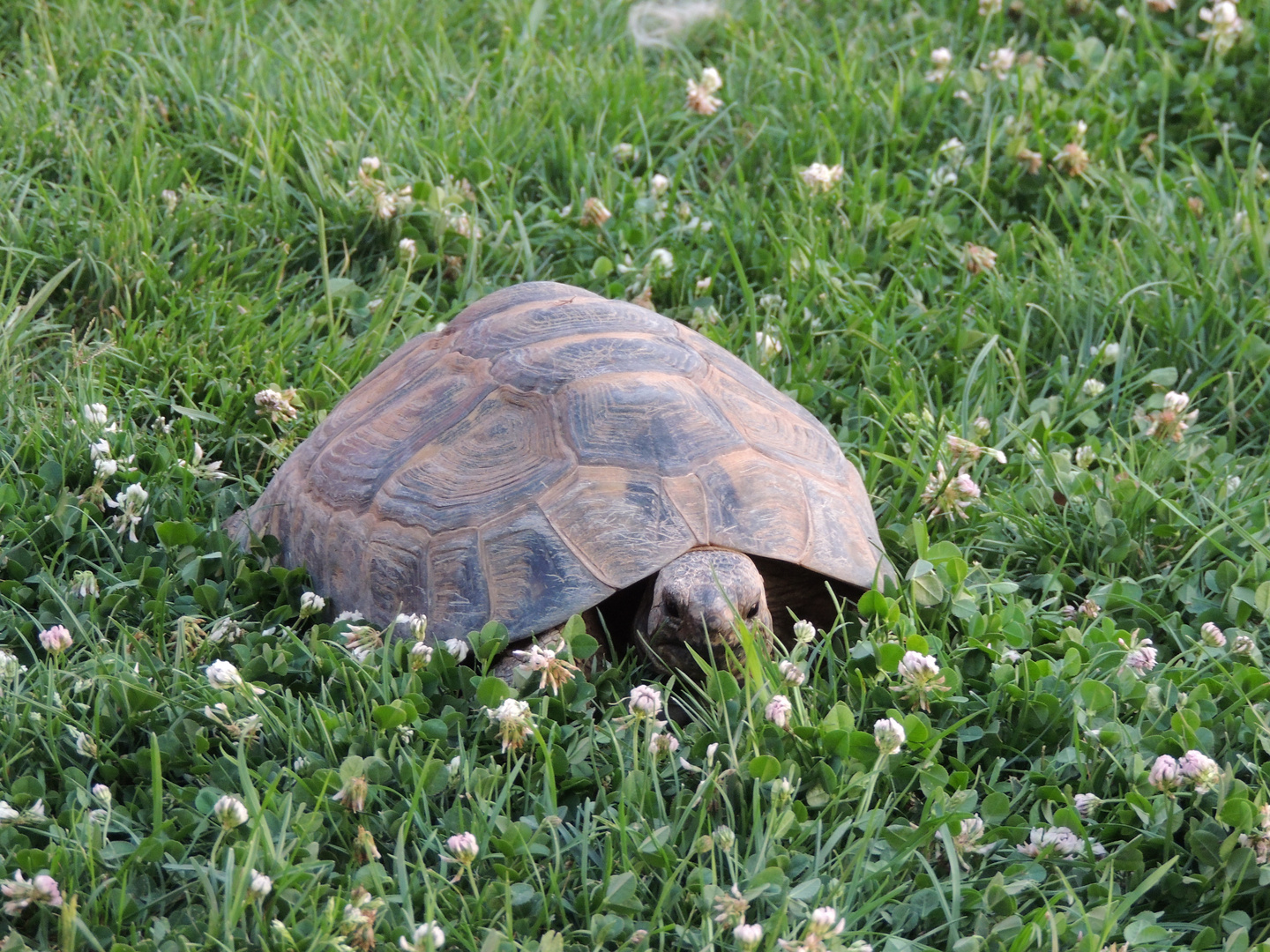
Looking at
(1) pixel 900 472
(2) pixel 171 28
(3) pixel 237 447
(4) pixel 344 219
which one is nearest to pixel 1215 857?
(1) pixel 900 472

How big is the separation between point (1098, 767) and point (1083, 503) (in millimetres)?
960

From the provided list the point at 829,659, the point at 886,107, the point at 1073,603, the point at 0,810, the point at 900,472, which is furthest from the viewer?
the point at 886,107

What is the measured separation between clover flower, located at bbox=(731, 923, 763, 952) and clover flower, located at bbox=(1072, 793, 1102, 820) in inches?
29.1

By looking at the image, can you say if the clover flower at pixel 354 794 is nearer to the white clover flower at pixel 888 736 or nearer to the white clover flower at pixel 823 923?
the white clover flower at pixel 823 923

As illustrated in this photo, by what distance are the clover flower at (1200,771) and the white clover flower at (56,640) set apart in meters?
2.14

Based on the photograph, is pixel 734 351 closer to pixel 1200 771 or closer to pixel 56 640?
A: pixel 1200 771

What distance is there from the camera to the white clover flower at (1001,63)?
481 cm

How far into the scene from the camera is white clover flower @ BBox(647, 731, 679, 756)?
7.55 ft

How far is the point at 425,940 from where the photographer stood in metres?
1.91

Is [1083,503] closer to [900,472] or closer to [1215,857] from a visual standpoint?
[900,472]

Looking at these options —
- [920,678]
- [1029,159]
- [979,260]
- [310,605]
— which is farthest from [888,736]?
[1029,159]

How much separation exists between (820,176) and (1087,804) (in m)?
2.48

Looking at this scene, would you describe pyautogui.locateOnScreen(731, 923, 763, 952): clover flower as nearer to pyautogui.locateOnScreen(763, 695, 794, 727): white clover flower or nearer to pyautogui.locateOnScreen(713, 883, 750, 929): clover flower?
pyautogui.locateOnScreen(713, 883, 750, 929): clover flower

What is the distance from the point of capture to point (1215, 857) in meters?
2.21
